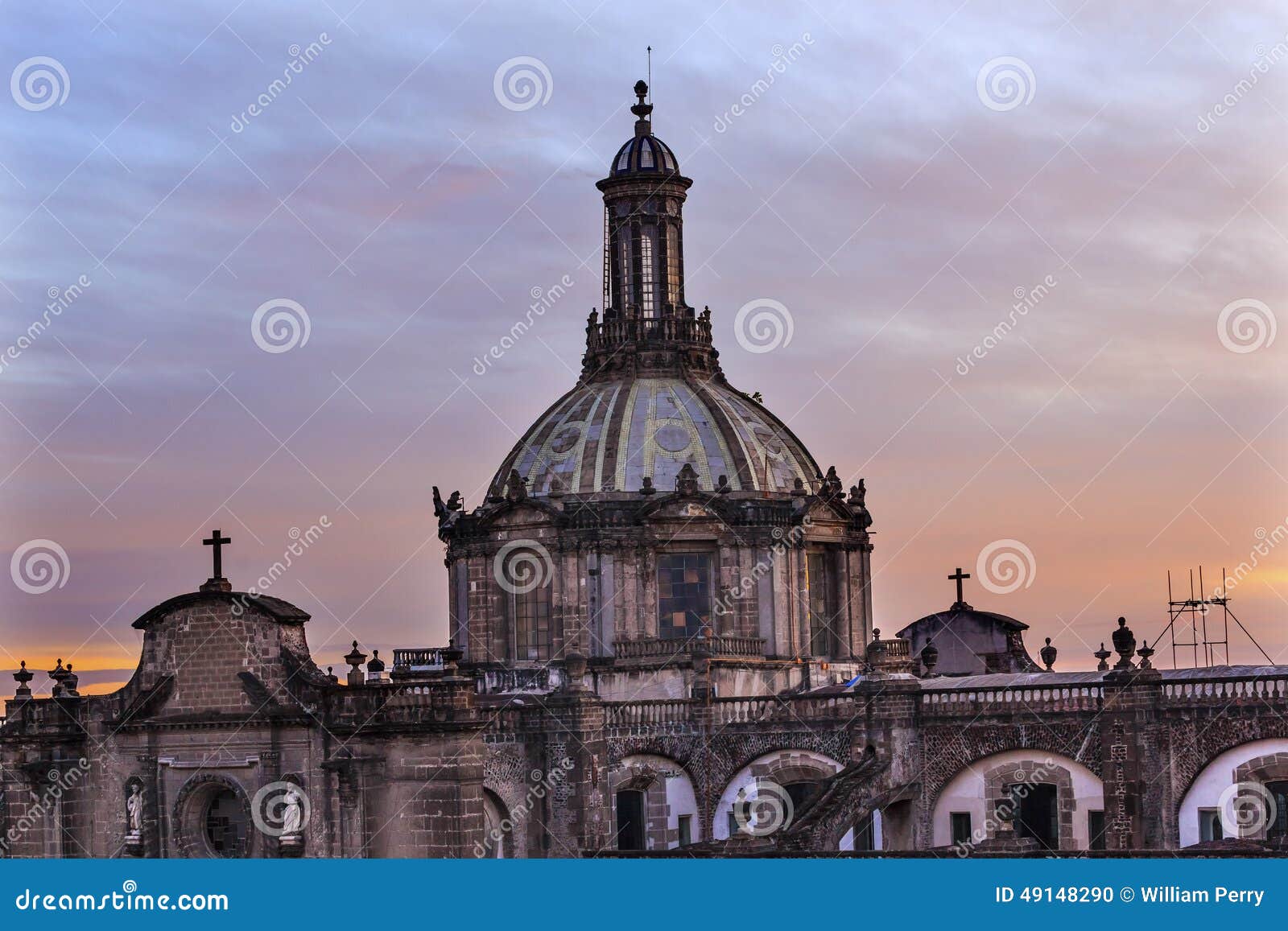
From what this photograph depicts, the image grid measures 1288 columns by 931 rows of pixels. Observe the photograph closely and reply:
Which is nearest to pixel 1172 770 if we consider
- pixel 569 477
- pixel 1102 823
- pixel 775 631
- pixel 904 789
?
pixel 1102 823

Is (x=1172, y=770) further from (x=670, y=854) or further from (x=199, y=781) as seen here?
(x=199, y=781)

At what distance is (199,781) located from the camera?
65.1 metres

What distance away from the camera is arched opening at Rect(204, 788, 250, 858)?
65.3 meters

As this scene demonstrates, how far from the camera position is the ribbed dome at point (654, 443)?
85.2 m

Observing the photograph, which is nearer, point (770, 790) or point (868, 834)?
point (868, 834)

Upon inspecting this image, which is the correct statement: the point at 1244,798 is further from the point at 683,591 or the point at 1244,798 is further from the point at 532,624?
the point at 532,624

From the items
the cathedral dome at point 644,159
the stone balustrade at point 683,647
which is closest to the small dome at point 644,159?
the cathedral dome at point 644,159

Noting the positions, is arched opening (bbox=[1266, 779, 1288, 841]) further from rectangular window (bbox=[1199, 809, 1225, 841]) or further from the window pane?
the window pane

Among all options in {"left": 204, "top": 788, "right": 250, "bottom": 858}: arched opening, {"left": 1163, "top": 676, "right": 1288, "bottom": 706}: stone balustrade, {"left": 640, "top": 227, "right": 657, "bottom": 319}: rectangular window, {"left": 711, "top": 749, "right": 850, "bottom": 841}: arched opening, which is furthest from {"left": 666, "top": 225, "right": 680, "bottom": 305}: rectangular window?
{"left": 204, "top": 788, "right": 250, "bottom": 858}: arched opening

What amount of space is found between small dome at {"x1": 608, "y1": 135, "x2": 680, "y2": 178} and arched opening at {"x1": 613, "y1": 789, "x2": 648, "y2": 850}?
2178 cm

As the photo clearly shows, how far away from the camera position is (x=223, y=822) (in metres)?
65.6

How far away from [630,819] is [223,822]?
14.2 meters

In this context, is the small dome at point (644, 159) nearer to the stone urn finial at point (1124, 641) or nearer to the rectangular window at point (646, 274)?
the rectangular window at point (646, 274)

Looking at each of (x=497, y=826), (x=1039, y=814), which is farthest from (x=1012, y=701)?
(x=497, y=826)
